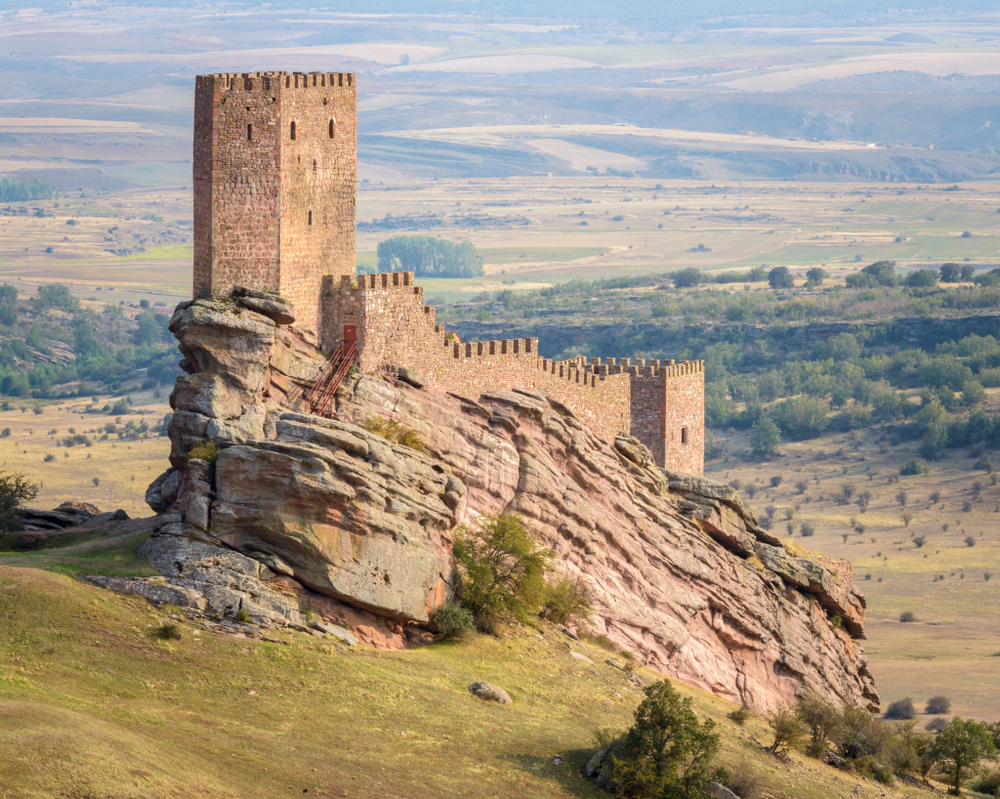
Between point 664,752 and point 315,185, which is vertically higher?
point 315,185

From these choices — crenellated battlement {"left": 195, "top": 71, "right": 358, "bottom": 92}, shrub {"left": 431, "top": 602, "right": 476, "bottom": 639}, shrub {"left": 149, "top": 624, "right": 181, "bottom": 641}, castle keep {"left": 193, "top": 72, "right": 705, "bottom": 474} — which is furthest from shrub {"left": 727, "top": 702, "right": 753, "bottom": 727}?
crenellated battlement {"left": 195, "top": 71, "right": 358, "bottom": 92}

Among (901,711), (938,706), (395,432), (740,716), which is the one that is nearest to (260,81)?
(395,432)

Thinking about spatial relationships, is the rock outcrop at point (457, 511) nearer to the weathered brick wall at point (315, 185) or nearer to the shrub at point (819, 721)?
the weathered brick wall at point (315, 185)

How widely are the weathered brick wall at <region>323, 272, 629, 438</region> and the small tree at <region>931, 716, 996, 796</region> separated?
15.1 meters

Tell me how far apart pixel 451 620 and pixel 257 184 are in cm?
1258

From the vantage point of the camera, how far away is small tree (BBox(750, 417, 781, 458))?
405 ft

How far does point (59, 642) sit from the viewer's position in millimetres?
32031

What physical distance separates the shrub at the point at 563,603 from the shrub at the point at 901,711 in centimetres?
2148

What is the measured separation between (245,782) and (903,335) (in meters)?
133

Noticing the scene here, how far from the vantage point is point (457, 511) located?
136ft

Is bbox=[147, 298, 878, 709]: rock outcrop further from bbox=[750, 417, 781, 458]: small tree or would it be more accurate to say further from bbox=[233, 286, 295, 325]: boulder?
bbox=[750, 417, 781, 458]: small tree

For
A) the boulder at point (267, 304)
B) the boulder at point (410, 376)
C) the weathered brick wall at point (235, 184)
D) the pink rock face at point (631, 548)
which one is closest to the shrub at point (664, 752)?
the pink rock face at point (631, 548)

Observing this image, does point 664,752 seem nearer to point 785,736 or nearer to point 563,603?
point 785,736

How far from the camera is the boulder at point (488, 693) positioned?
117 feet
